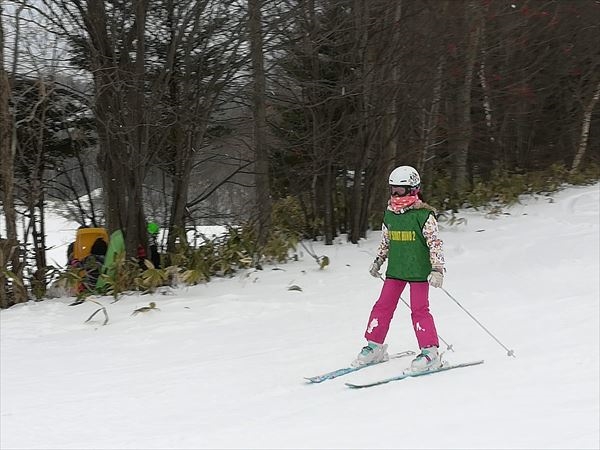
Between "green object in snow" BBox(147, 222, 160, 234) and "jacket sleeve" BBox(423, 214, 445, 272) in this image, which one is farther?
"green object in snow" BBox(147, 222, 160, 234)

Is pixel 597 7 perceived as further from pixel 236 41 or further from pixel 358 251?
pixel 236 41

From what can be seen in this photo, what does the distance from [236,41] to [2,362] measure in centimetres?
485

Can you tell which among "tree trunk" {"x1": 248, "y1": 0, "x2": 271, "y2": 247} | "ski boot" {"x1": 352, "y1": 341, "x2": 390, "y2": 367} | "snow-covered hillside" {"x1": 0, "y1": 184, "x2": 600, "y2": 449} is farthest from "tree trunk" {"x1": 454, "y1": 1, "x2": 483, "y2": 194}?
"ski boot" {"x1": 352, "y1": 341, "x2": 390, "y2": 367}

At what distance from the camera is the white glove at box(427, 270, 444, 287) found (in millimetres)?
4642

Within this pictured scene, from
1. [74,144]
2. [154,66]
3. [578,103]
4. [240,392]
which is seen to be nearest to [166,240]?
[154,66]

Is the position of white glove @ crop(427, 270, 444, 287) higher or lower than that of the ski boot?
higher

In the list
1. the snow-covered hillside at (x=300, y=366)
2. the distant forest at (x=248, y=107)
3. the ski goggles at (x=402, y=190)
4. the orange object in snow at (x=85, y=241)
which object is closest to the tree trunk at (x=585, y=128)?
the distant forest at (x=248, y=107)

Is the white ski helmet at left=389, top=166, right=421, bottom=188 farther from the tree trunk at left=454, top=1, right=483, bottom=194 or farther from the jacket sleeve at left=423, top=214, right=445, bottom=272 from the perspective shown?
the tree trunk at left=454, top=1, right=483, bottom=194

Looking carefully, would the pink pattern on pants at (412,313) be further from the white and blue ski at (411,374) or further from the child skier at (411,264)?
the white and blue ski at (411,374)

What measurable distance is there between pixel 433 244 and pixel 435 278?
282 mm

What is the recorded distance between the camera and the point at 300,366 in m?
5.21

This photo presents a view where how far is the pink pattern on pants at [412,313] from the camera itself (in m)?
4.88

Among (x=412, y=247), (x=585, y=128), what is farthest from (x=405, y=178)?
(x=585, y=128)

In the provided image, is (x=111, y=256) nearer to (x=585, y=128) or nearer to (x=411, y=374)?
(x=411, y=374)
